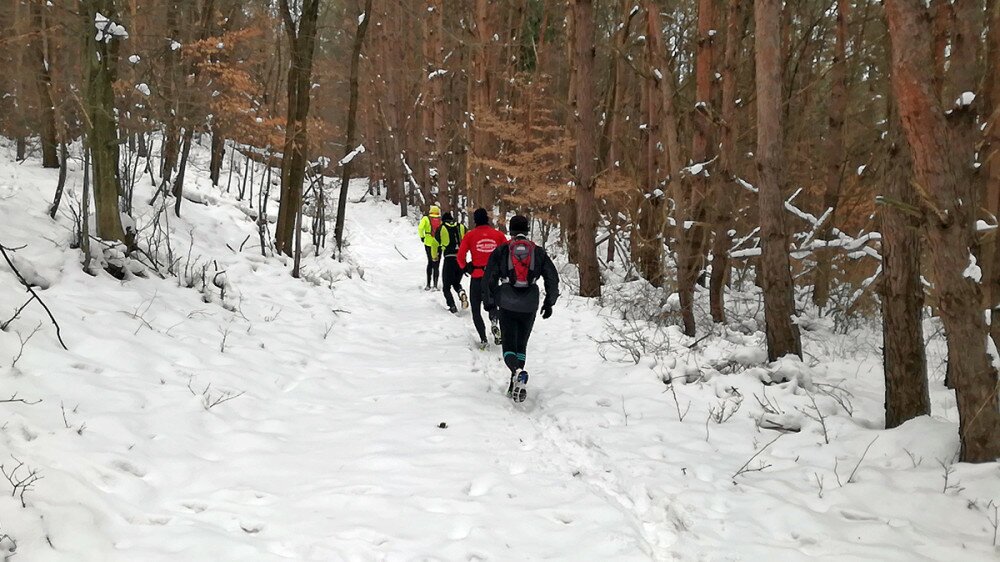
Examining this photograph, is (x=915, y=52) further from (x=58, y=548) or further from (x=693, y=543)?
(x=58, y=548)

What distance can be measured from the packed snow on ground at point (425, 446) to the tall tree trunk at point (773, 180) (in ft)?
1.51

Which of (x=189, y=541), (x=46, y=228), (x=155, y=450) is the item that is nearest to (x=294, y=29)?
(x=46, y=228)

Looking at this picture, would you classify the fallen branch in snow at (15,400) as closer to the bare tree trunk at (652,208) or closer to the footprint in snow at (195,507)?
the footprint in snow at (195,507)

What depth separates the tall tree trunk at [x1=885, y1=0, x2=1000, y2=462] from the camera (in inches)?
142

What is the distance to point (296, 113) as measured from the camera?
12000mm

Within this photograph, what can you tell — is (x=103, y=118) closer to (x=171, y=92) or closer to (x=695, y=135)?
(x=171, y=92)

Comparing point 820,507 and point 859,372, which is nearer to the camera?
point 820,507

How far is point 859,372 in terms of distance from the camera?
7105 mm

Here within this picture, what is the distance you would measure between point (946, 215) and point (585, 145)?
824cm

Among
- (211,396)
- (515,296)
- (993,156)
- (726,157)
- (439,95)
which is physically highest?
(439,95)

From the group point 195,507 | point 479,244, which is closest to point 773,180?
point 479,244

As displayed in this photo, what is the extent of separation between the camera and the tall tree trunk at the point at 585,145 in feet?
35.7

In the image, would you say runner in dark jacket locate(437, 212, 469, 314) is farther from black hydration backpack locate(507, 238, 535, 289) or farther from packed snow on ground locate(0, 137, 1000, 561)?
black hydration backpack locate(507, 238, 535, 289)

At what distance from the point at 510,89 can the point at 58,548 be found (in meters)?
19.1
